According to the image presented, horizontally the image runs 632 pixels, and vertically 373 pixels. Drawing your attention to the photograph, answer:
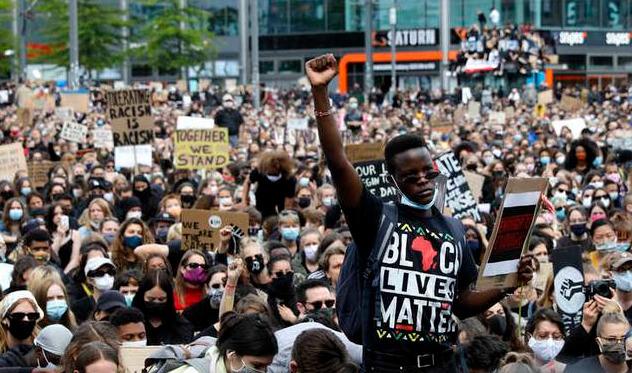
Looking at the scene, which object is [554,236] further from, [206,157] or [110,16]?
[110,16]

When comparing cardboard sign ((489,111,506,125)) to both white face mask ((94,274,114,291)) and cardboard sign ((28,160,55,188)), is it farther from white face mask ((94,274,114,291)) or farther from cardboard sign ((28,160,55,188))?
white face mask ((94,274,114,291))

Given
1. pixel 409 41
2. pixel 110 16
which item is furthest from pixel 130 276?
pixel 409 41

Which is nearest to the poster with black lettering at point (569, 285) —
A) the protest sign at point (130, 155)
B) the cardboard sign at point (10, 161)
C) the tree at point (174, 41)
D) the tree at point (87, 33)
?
the cardboard sign at point (10, 161)

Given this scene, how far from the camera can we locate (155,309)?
8.88 m

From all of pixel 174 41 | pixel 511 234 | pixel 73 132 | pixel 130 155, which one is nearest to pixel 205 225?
pixel 511 234

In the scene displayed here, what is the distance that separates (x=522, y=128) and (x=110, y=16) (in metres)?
29.1

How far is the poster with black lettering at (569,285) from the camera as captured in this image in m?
8.40

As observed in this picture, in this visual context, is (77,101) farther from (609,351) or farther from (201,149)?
(609,351)

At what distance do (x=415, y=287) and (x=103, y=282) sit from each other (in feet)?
17.5

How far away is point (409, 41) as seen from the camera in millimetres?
75250

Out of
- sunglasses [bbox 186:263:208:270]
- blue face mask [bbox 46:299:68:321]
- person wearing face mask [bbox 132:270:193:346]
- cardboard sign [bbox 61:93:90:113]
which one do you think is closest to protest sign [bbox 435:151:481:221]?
sunglasses [bbox 186:263:208:270]

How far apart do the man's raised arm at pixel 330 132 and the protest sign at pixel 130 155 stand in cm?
1463

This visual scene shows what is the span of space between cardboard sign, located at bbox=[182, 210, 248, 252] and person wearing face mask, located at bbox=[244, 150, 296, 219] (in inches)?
134

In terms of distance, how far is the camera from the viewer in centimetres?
814
